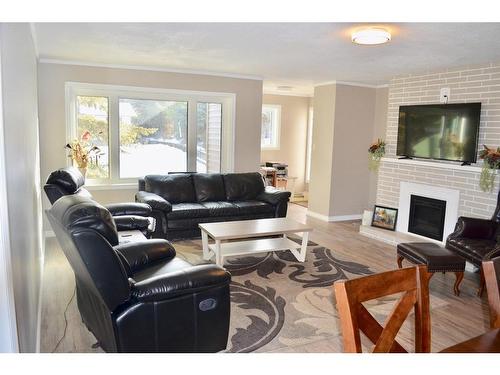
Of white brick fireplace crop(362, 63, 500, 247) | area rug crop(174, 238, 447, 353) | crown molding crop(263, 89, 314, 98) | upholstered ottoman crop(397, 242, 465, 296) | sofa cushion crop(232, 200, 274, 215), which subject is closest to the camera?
area rug crop(174, 238, 447, 353)

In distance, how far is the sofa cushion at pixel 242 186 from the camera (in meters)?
5.91

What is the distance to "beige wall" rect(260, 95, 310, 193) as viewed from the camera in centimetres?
904

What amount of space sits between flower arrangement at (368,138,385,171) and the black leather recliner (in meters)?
4.42

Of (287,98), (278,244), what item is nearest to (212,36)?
(278,244)

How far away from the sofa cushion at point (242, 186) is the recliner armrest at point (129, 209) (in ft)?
5.10

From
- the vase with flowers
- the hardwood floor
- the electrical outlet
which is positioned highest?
the electrical outlet

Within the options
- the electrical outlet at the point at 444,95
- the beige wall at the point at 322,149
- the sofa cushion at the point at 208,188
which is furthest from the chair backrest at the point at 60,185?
the electrical outlet at the point at 444,95

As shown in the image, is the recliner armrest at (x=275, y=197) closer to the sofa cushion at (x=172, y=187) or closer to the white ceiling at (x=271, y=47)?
the sofa cushion at (x=172, y=187)

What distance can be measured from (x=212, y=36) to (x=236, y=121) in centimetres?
272

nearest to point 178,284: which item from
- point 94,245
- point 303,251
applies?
point 94,245

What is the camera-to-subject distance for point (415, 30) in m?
3.41

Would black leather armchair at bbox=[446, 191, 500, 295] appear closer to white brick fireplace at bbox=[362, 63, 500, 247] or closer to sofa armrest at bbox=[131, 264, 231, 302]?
white brick fireplace at bbox=[362, 63, 500, 247]

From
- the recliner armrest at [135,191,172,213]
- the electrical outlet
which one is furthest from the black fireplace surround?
the recliner armrest at [135,191,172,213]
